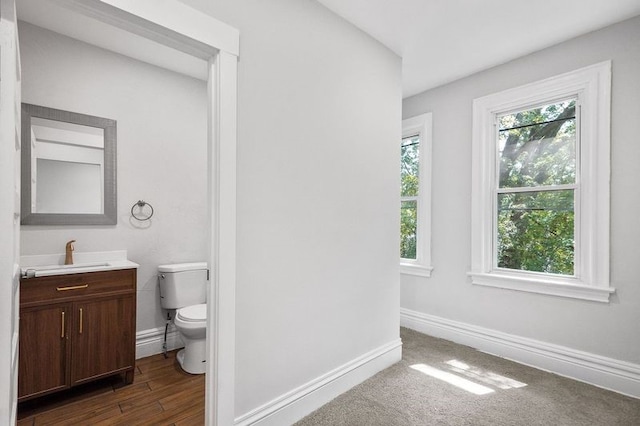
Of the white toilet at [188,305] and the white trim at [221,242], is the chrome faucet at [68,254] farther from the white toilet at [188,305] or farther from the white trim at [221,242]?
the white trim at [221,242]

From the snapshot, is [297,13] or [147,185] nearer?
[297,13]

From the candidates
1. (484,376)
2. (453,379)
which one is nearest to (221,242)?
(453,379)

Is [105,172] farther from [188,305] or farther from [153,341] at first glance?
[153,341]

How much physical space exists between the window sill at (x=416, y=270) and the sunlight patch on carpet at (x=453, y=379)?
1023mm

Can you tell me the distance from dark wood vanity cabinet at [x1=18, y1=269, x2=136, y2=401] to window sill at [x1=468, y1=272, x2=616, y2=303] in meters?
2.91

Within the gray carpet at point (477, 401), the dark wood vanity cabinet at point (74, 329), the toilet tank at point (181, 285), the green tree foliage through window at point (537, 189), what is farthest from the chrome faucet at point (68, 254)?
the green tree foliage through window at point (537, 189)

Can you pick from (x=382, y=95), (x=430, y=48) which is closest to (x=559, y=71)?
(x=430, y=48)

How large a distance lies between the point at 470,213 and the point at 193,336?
8.61ft

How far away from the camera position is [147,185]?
9.19 ft

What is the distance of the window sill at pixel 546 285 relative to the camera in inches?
90.8

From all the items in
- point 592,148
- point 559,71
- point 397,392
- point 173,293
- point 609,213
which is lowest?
point 397,392

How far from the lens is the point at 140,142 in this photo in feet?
9.03

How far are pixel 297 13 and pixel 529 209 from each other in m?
2.39

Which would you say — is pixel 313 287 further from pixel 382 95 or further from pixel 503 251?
pixel 503 251
